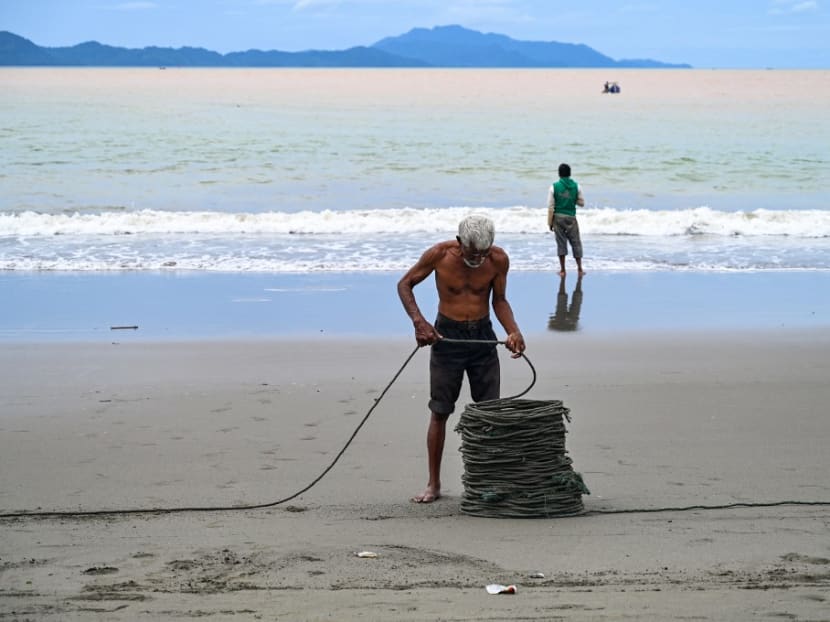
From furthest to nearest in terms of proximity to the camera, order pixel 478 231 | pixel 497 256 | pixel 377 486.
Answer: pixel 377 486 < pixel 497 256 < pixel 478 231

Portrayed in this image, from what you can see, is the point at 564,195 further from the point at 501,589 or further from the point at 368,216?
the point at 501,589

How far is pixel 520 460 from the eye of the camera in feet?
18.6

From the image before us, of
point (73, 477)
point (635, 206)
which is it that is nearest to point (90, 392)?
point (73, 477)

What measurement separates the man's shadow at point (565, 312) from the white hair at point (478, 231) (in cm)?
555

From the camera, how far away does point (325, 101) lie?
73.6 metres

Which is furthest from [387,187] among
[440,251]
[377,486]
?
[440,251]

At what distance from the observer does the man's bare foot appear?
597cm

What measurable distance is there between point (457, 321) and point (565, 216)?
8858 millimetres

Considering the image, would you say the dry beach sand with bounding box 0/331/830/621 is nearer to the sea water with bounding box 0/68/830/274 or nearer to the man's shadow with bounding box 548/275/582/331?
the man's shadow with bounding box 548/275/582/331

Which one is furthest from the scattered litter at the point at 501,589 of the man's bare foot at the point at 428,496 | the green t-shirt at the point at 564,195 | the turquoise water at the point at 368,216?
the green t-shirt at the point at 564,195

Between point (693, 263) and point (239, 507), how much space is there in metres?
11.5

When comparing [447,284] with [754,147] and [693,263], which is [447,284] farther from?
[754,147]

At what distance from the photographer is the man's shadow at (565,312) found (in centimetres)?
1123

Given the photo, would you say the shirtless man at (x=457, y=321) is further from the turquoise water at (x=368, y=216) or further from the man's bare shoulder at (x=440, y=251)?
the turquoise water at (x=368, y=216)
